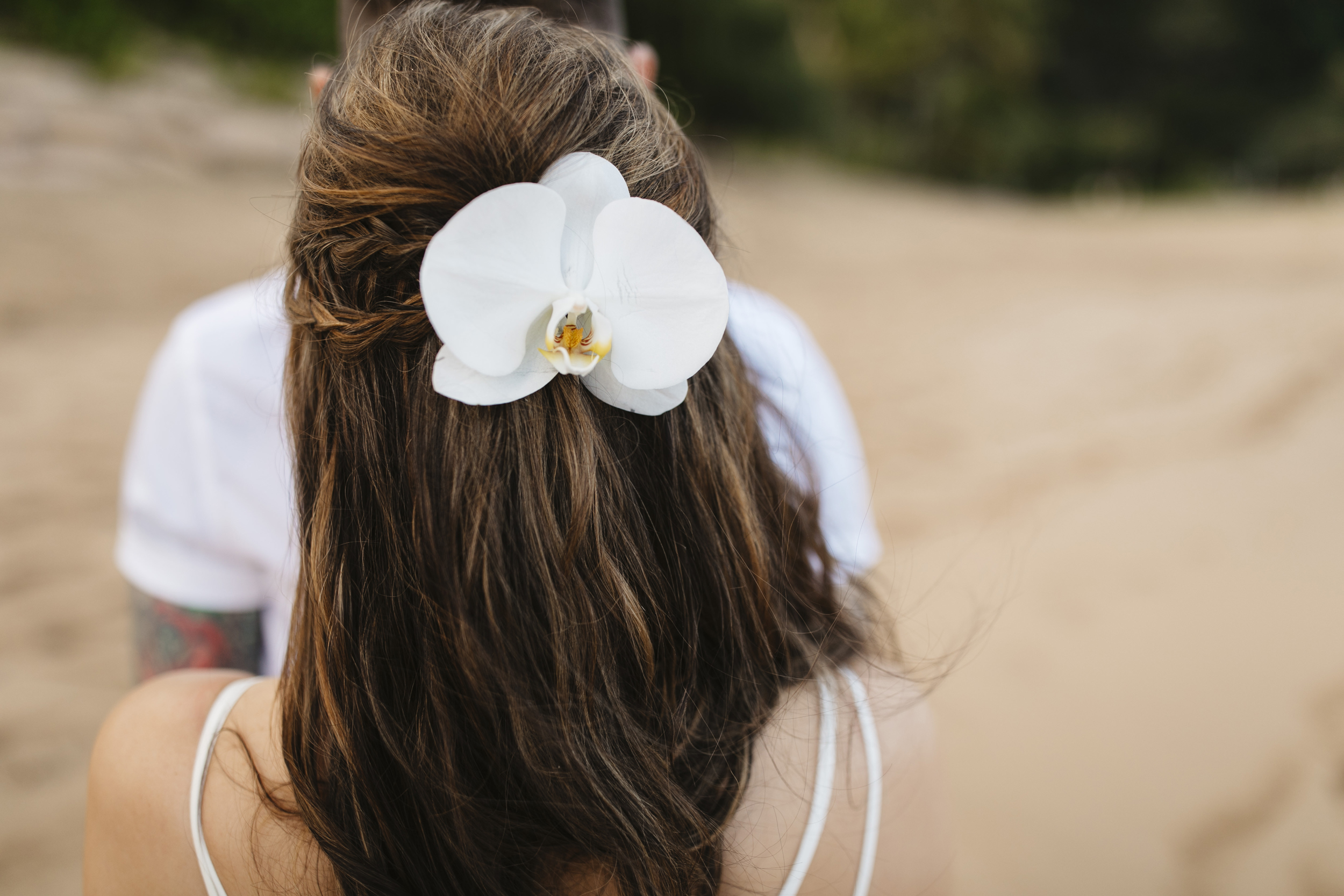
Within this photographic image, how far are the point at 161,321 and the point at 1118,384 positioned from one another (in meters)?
6.85

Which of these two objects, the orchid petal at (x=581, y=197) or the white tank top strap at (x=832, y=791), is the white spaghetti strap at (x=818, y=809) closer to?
the white tank top strap at (x=832, y=791)

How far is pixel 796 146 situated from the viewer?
1742 cm

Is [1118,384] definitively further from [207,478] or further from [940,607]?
[207,478]

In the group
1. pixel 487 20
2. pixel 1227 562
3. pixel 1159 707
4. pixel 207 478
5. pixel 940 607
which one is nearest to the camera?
pixel 487 20

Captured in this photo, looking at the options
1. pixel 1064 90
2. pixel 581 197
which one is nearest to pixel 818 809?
pixel 581 197

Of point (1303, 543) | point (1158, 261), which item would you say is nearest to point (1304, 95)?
point (1158, 261)

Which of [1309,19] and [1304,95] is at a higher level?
[1309,19]

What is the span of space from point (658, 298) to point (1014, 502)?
384 cm

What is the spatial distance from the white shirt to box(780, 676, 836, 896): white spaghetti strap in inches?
14.4

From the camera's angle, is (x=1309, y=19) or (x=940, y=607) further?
(x=1309, y=19)

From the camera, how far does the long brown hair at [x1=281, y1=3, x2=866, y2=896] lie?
0.71m

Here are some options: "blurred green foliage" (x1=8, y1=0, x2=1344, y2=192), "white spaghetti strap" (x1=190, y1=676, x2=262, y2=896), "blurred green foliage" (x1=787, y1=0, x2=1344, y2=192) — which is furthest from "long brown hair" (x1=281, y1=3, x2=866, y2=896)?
"blurred green foliage" (x1=787, y1=0, x2=1344, y2=192)

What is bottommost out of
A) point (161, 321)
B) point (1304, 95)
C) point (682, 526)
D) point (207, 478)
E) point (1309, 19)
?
point (161, 321)

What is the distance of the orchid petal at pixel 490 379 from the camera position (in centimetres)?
67
